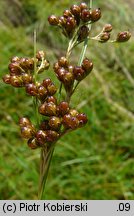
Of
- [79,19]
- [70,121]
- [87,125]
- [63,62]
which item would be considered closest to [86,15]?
[79,19]

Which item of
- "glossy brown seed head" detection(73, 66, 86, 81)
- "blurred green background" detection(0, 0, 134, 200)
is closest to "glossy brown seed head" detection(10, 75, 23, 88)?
"glossy brown seed head" detection(73, 66, 86, 81)

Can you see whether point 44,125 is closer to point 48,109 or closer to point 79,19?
point 48,109

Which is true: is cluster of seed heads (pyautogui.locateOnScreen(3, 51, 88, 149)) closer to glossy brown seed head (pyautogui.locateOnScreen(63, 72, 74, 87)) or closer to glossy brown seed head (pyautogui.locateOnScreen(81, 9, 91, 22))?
glossy brown seed head (pyautogui.locateOnScreen(63, 72, 74, 87))

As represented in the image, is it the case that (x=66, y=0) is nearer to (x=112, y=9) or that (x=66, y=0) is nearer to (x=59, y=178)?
(x=112, y=9)

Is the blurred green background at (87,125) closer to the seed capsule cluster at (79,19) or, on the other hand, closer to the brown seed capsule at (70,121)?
the seed capsule cluster at (79,19)

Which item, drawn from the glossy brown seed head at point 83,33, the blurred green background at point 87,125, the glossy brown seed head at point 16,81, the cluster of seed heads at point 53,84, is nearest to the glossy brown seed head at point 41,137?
the cluster of seed heads at point 53,84

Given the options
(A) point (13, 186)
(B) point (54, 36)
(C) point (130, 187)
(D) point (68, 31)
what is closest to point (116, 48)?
(B) point (54, 36)
